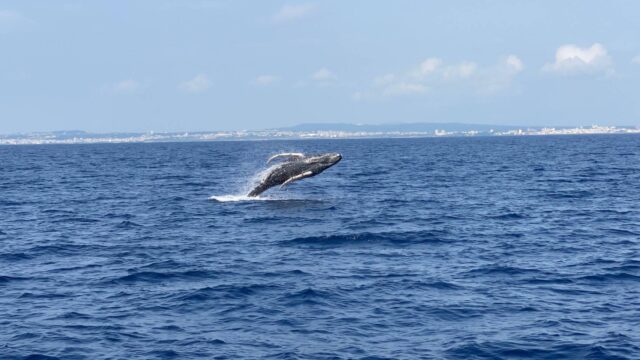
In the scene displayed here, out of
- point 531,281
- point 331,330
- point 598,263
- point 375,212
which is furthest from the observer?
point 375,212

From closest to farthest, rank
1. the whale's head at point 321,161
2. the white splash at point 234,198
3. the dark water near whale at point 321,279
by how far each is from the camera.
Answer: the dark water near whale at point 321,279 < the whale's head at point 321,161 < the white splash at point 234,198

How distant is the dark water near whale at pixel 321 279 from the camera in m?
16.0

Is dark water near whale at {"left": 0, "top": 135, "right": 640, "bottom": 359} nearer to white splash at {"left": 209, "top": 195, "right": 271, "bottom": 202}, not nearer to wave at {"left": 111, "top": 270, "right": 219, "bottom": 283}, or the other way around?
wave at {"left": 111, "top": 270, "right": 219, "bottom": 283}

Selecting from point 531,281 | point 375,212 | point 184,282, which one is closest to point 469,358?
point 531,281

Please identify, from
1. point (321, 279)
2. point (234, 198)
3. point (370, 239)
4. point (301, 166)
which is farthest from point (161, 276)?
point (234, 198)

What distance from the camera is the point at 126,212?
1519 inches

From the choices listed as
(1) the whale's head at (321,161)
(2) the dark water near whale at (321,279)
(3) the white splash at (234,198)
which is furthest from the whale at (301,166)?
(3) the white splash at (234,198)

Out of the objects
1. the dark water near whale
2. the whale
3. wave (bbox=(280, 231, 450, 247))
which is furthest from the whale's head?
wave (bbox=(280, 231, 450, 247))

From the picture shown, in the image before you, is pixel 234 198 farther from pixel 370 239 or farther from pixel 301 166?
pixel 370 239

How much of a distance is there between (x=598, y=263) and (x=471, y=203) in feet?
57.8

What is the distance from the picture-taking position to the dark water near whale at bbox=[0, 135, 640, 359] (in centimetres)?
1602

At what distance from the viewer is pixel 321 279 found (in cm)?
2161

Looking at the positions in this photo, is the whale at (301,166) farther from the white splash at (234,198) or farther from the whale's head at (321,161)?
the white splash at (234,198)

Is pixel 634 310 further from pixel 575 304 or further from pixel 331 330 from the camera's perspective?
pixel 331 330
